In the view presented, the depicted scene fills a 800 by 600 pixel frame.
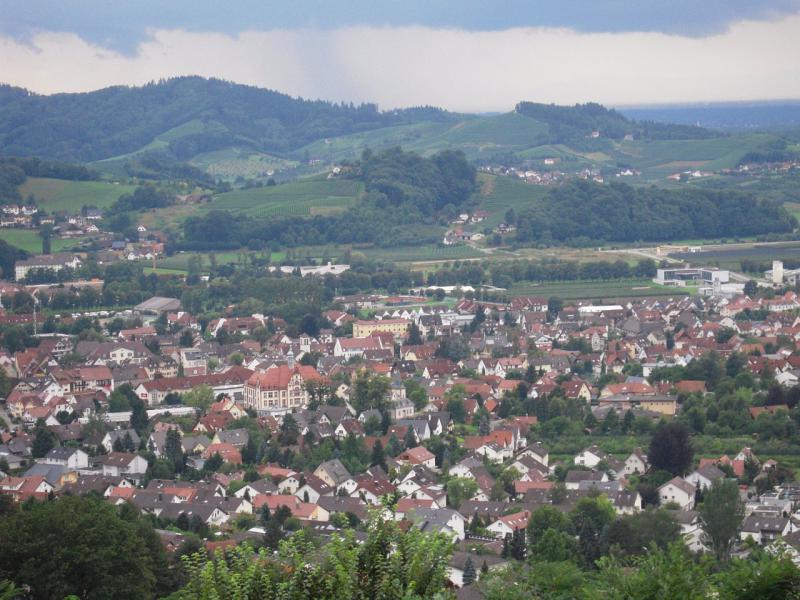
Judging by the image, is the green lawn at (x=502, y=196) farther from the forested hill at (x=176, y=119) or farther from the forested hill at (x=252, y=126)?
the forested hill at (x=176, y=119)

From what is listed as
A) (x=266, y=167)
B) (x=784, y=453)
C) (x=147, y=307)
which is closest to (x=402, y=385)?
(x=784, y=453)

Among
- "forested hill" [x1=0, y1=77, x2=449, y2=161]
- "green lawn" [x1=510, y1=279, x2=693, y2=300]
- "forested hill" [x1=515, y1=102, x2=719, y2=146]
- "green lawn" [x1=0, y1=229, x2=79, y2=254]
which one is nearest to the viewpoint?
"green lawn" [x1=510, y1=279, x2=693, y2=300]

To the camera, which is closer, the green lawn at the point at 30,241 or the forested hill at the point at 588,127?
the green lawn at the point at 30,241

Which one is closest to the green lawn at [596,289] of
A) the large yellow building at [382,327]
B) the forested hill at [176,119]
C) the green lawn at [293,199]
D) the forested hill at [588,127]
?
the large yellow building at [382,327]

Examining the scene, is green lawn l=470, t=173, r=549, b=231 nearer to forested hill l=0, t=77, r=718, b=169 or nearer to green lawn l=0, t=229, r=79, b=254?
green lawn l=0, t=229, r=79, b=254

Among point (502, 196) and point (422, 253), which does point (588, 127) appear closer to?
point (502, 196)

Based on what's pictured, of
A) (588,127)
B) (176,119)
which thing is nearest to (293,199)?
(588,127)

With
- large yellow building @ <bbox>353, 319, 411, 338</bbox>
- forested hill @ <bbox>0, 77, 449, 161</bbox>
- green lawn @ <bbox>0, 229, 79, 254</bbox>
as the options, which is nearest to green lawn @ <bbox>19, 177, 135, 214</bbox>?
green lawn @ <bbox>0, 229, 79, 254</bbox>
